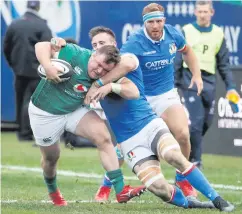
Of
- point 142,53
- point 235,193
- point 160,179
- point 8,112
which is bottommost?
point 8,112

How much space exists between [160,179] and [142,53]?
1.63m

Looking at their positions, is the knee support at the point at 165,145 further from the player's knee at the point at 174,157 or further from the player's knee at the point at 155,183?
the player's knee at the point at 155,183

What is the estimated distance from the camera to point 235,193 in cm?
1297

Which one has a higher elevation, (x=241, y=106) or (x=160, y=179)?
(x=160, y=179)

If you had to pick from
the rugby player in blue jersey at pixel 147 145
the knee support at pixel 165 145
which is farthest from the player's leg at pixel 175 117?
the knee support at pixel 165 145

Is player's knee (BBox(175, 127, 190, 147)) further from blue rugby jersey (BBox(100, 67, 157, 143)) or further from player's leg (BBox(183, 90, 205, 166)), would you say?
player's leg (BBox(183, 90, 205, 166))

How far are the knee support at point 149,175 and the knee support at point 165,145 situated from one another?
0.19m

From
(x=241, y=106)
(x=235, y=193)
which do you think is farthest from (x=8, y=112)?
(x=235, y=193)

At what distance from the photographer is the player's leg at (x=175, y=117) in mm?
12086

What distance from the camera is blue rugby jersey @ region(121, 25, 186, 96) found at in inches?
464

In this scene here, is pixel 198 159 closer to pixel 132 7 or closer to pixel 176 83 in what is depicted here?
pixel 176 83

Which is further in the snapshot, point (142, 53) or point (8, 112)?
point (8, 112)

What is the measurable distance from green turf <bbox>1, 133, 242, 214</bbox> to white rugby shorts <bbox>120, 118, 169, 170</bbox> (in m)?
0.54

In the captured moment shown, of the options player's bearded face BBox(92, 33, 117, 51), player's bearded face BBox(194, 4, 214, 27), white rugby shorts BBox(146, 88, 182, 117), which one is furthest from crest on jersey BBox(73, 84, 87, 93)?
player's bearded face BBox(194, 4, 214, 27)
